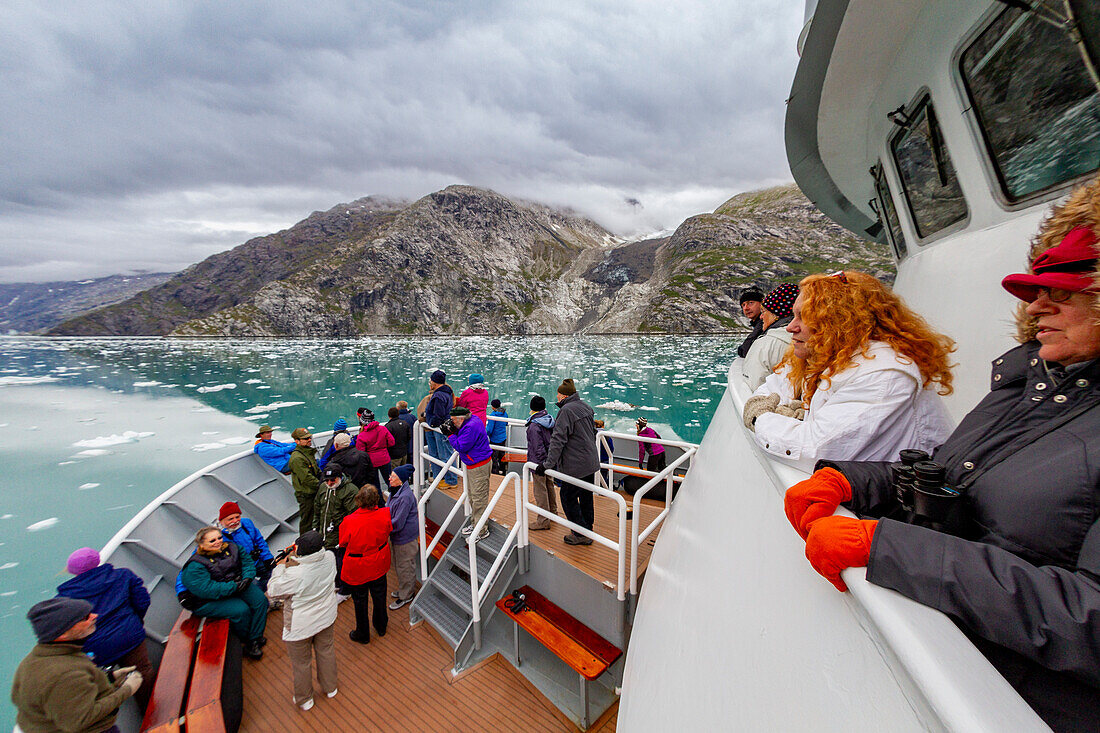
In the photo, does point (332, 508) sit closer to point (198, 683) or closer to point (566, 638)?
point (198, 683)

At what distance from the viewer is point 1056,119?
2.18 meters

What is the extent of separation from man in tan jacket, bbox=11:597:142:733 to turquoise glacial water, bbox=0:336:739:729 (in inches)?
177

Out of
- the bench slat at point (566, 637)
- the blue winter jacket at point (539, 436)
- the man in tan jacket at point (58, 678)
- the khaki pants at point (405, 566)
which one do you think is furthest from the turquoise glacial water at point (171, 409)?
the blue winter jacket at point (539, 436)

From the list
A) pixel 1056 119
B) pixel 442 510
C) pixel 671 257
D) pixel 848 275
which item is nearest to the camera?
pixel 848 275

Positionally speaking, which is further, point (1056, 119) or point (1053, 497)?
point (1056, 119)

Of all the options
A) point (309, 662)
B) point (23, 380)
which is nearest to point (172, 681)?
point (309, 662)

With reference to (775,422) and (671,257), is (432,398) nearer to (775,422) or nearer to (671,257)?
(775,422)

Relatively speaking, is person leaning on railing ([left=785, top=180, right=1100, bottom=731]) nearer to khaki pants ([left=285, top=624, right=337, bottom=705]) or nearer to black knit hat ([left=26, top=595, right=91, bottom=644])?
black knit hat ([left=26, top=595, right=91, bottom=644])

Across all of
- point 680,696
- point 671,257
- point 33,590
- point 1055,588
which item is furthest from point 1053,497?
point 671,257

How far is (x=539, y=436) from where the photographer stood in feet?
16.4

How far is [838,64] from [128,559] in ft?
28.9

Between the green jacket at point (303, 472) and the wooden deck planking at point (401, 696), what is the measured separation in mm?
2001

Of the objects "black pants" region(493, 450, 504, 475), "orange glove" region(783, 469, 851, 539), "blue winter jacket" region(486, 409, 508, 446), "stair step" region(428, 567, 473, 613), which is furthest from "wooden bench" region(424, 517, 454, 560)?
"orange glove" region(783, 469, 851, 539)

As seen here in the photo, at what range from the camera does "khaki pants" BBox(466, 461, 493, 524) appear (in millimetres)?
5316
